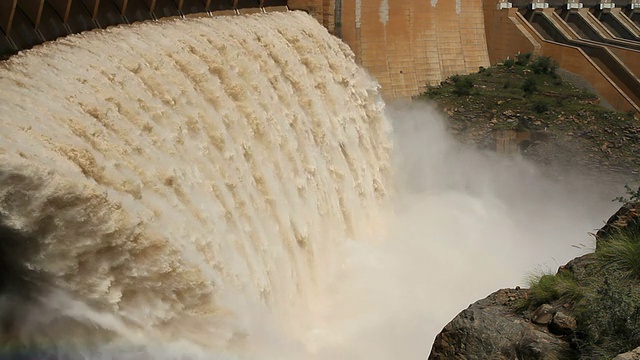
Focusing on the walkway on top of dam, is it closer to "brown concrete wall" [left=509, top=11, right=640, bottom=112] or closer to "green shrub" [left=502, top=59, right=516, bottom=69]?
"brown concrete wall" [left=509, top=11, right=640, bottom=112]

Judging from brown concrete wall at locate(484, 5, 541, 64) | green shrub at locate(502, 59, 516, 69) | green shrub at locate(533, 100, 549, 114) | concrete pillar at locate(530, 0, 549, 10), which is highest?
concrete pillar at locate(530, 0, 549, 10)

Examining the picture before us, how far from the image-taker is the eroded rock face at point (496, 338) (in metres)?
7.61

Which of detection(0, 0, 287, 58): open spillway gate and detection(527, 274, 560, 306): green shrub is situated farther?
detection(0, 0, 287, 58): open spillway gate

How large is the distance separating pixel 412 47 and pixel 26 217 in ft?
59.7

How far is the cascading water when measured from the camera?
7.55m

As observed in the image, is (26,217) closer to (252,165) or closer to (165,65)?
(165,65)

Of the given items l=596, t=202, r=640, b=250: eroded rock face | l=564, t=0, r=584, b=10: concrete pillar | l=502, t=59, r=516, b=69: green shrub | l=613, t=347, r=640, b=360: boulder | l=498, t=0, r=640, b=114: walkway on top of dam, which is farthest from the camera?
l=564, t=0, r=584, b=10: concrete pillar

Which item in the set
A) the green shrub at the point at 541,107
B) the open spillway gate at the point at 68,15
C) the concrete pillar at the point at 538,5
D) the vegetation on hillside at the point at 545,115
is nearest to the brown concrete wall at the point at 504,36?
the vegetation on hillside at the point at 545,115

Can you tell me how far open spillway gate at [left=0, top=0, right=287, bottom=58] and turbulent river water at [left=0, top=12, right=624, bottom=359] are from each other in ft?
1.87

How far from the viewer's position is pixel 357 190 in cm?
1717

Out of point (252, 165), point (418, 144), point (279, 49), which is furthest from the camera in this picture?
point (418, 144)

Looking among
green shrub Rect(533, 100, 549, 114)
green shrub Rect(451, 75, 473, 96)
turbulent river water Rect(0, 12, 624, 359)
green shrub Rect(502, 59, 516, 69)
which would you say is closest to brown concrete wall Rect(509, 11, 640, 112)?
green shrub Rect(502, 59, 516, 69)

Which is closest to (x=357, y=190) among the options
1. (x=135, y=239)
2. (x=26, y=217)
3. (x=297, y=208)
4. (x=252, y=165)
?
(x=297, y=208)

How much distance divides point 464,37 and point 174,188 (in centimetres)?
1706
